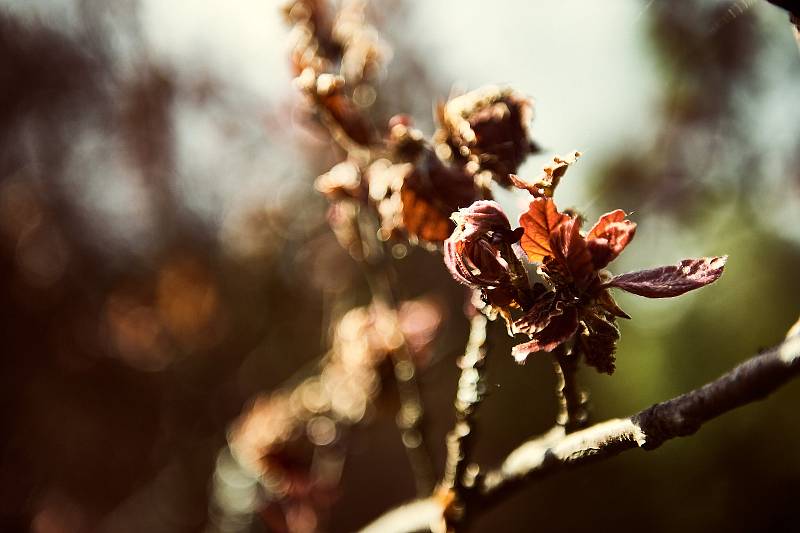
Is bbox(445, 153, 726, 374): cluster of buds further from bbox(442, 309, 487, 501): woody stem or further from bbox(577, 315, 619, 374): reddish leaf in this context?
bbox(442, 309, 487, 501): woody stem

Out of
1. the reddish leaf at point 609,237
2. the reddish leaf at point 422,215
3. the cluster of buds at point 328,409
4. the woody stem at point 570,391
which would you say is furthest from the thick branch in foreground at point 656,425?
the cluster of buds at point 328,409

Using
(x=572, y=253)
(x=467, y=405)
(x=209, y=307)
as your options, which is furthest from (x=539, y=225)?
(x=209, y=307)

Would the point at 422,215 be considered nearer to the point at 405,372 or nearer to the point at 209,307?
the point at 405,372

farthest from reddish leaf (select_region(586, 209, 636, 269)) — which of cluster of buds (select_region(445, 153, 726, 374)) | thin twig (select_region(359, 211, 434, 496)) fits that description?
thin twig (select_region(359, 211, 434, 496))

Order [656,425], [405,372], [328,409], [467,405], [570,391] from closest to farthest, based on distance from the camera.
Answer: [656,425], [570,391], [467,405], [405,372], [328,409]

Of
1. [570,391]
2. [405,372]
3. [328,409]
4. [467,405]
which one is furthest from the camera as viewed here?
[328,409]

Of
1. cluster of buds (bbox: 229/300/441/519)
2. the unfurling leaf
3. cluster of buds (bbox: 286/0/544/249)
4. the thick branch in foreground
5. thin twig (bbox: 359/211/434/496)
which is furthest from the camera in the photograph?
cluster of buds (bbox: 229/300/441/519)

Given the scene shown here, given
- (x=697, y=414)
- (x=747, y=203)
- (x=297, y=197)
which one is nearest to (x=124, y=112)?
(x=297, y=197)
